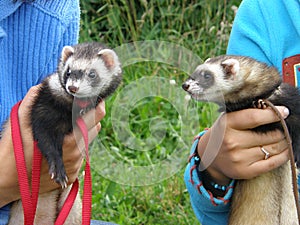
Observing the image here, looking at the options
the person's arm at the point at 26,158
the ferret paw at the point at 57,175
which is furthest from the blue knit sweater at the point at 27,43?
the ferret paw at the point at 57,175

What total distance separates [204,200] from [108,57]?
40 cm

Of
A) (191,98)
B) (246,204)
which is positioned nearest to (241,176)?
(246,204)

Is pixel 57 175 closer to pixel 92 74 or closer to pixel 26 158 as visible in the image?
pixel 26 158

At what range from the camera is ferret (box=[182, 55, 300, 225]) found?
3.77ft

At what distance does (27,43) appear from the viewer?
4.56 feet

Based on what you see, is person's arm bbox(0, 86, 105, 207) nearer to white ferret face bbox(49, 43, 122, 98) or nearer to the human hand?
white ferret face bbox(49, 43, 122, 98)

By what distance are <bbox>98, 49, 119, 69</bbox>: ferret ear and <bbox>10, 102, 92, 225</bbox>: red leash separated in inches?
4.4

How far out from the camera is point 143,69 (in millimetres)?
1204

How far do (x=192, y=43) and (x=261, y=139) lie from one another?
1468 millimetres

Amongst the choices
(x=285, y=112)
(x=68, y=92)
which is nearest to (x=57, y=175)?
(x=68, y=92)

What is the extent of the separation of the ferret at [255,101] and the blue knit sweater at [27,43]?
39cm

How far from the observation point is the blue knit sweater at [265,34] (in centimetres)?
140

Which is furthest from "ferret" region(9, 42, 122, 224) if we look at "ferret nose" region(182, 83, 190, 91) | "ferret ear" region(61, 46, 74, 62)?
"ferret nose" region(182, 83, 190, 91)

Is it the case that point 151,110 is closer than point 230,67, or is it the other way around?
point 230,67
